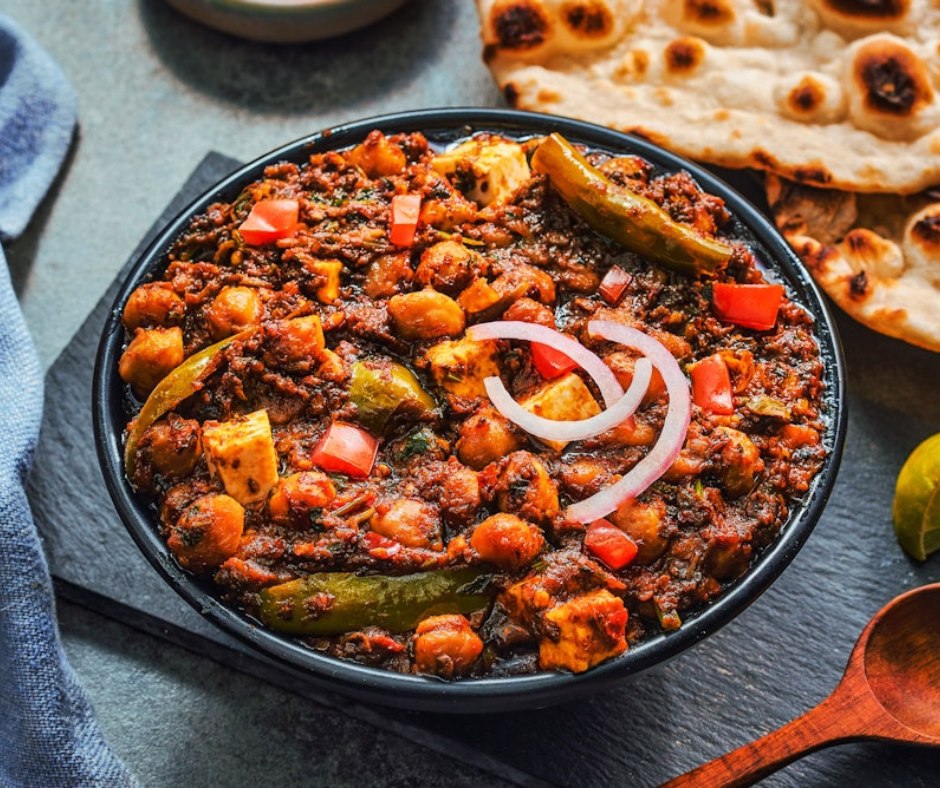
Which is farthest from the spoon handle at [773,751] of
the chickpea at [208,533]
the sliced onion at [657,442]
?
the chickpea at [208,533]

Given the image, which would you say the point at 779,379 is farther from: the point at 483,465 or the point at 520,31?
the point at 520,31

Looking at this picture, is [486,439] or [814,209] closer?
[486,439]

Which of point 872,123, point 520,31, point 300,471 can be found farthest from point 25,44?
point 872,123

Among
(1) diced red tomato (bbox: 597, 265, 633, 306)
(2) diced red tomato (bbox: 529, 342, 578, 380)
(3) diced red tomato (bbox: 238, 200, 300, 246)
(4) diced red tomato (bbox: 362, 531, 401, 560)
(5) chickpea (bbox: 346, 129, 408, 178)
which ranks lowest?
(4) diced red tomato (bbox: 362, 531, 401, 560)

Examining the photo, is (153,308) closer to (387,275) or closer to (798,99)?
(387,275)

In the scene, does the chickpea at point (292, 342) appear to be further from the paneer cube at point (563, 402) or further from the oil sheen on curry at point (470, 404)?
the paneer cube at point (563, 402)

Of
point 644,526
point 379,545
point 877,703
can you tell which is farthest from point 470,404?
point 877,703

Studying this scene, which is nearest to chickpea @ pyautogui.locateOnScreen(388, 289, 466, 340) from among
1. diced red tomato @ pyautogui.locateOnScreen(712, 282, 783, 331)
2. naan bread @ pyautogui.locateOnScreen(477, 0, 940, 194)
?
diced red tomato @ pyautogui.locateOnScreen(712, 282, 783, 331)

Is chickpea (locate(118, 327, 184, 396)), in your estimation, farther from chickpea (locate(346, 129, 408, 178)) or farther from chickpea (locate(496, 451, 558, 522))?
chickpea (locate(496, 451, 558, 522))
